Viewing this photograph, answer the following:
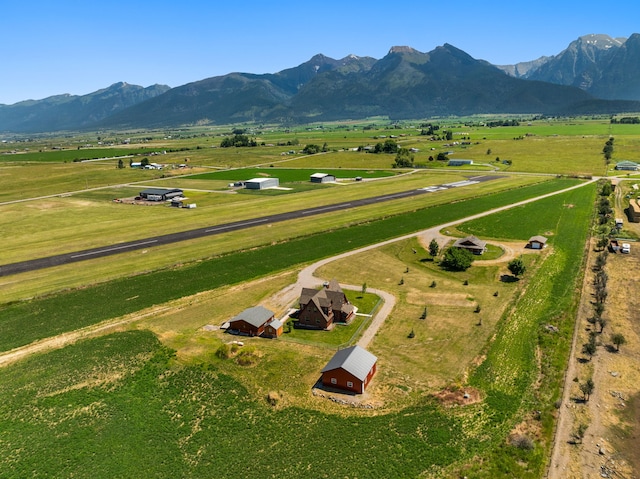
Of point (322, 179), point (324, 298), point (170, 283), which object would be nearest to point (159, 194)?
point (322, 179)

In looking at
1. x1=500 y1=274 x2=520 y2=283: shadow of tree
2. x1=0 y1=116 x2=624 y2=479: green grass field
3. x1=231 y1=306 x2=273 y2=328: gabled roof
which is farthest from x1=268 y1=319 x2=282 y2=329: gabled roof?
x1=500 y1=274 x2=520 y2=283: shadow of tree

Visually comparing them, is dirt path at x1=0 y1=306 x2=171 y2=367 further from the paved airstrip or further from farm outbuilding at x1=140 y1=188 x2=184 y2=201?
farm outbuilding at x1=140 y1=188 x2=184 y2=201

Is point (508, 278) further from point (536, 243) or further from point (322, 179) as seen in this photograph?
point (322, 179)

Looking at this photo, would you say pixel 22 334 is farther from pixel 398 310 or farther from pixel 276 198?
pixel 276 198

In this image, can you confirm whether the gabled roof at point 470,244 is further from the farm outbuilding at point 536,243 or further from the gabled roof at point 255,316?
the gabled roof at point 255,316

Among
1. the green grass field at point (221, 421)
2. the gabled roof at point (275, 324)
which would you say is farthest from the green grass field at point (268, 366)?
the gabled roof at point (275, 324)

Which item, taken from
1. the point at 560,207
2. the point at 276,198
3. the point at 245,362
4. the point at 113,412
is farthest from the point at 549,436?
the point at 276,198
